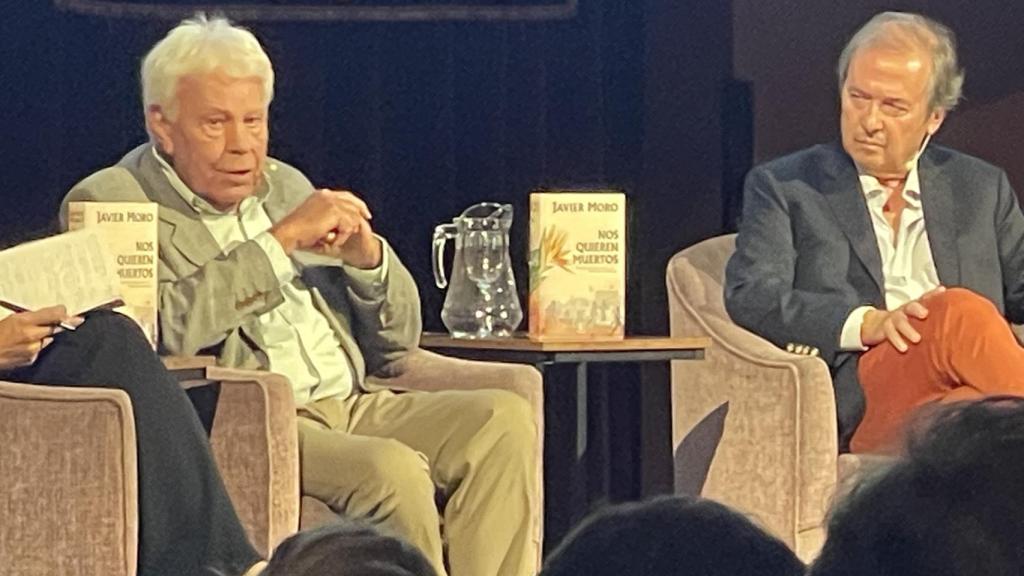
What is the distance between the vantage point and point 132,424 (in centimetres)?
238

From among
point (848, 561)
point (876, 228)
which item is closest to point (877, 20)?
point (876, 228)

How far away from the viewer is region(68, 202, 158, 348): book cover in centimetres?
271

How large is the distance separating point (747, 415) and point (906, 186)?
0.57m

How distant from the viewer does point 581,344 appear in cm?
A: 296

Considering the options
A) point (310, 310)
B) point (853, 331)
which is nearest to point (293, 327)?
point (310, 310)

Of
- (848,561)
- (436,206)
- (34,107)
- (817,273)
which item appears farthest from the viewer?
(436,206)

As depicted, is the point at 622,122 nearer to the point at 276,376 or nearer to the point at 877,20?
the point at 877,20

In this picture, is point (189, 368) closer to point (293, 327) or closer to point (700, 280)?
point (293, 327)

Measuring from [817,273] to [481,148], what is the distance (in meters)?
1.12

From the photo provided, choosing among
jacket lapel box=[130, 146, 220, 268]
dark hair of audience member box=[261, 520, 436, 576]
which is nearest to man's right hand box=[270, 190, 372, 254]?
jacket lapel box=[130, 146, 220, 268]

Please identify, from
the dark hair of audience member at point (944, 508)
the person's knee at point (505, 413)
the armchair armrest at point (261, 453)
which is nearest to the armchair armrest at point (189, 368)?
the armchair armrest at point (261, 453)

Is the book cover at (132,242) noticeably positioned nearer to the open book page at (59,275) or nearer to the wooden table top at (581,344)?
the open book page at (59,275)

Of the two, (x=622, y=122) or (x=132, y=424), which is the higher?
(x=622, y=122)

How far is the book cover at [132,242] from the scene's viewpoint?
107 inches
